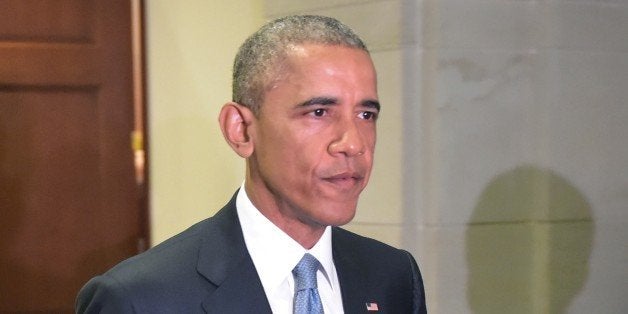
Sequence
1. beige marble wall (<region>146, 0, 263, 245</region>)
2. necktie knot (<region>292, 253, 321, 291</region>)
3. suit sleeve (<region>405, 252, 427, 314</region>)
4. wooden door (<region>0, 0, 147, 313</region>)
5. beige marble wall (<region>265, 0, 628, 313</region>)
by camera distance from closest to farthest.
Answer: necktie knot (<region>292, 253, 321, 291</region>), suit sleeve (<region>405, 252, 427, 314</region>), beige marble wall (<region>265, 0, 628, 313</region>), wooden door (<region>0, 0, 147, 313</region>), beige marble wall (<region>146, 0, 263, 245</region>)

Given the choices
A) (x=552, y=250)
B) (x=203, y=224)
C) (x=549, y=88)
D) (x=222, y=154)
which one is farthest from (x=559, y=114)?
(x=203, y=224)

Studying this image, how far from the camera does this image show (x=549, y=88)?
9.82ft

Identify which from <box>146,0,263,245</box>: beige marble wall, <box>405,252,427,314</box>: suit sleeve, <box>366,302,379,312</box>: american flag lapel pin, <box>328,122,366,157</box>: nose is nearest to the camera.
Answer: <box>328,122,366,157</box>: nose

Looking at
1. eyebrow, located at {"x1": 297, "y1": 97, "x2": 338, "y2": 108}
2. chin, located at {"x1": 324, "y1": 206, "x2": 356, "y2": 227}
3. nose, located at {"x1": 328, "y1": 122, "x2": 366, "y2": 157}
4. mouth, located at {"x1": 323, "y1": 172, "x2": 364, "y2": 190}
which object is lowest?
chin, located at {"x1": 324, "y1": 206, "x2": 356, "y2": 227}

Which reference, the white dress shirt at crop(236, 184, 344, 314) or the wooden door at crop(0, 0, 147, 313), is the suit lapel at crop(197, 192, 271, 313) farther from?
the wooden door at crop(0, 0, 147, 313)

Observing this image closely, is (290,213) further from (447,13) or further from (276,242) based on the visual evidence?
(447,13)

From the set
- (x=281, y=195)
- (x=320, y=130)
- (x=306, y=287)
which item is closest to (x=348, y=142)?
(x=320, y=130)

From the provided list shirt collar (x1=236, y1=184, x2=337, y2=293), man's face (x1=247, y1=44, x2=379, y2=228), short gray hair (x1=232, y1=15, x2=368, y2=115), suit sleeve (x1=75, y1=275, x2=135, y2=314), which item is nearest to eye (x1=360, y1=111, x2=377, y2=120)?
man's face (x1=247, y1=44, x2=379, y2=228)

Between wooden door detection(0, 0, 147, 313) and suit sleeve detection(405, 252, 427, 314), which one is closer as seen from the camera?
suit sleeve detection(405, 252, 427, 314)

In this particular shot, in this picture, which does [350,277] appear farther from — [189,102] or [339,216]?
[189,102]

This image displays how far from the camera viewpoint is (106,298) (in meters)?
1.66

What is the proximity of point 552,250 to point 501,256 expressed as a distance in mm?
146

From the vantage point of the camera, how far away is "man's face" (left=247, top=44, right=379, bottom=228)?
5.46 feet

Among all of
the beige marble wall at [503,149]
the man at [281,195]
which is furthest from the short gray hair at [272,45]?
the beige marble wall at [503,149]
